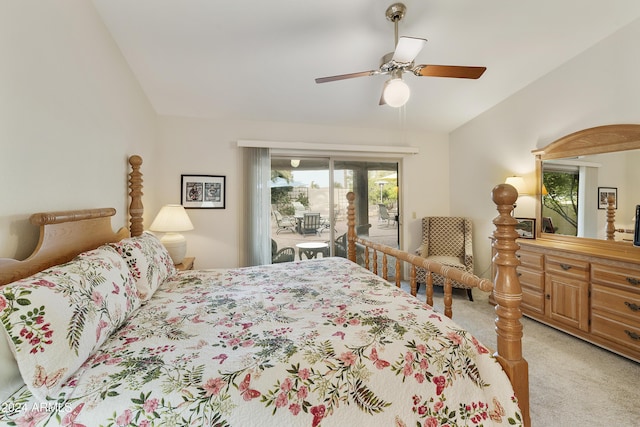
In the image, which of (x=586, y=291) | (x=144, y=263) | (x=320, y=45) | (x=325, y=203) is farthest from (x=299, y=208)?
(x=586, y=291)

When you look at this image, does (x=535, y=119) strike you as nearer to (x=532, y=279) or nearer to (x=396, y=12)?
(x=532, y=279)

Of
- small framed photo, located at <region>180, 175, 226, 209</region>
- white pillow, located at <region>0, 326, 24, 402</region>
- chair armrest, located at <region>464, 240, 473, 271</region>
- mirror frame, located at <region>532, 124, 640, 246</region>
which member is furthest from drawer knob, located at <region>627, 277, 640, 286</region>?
small framed photo, located at <region>180, 175, 226, 209</region>

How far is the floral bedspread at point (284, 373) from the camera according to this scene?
80 cm

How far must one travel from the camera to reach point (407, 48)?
1.76 m

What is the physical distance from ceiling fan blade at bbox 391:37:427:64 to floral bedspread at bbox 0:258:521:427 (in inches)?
57.7

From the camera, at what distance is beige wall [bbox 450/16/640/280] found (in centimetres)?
252

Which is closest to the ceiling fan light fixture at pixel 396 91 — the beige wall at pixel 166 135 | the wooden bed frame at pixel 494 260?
the wooden bed frame at pixel 494 260

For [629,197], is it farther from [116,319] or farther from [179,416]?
[116,319]

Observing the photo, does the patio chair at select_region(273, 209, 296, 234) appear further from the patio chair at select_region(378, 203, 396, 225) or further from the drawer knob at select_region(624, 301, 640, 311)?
the drawer knob at select_region(624, 301, 640, 311)

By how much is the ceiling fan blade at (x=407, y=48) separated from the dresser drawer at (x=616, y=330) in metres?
2.52

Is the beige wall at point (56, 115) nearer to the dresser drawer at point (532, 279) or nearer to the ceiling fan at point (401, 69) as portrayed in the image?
the ceiling fan at point (401, 69)

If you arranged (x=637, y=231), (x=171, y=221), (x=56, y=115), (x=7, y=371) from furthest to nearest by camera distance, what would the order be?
(x=171, y=221) → (x=637, y=231) → (x=56, y=115) → (x=7, y=371)

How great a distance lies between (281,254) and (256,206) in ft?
2.62

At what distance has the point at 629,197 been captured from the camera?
8.11 feet
